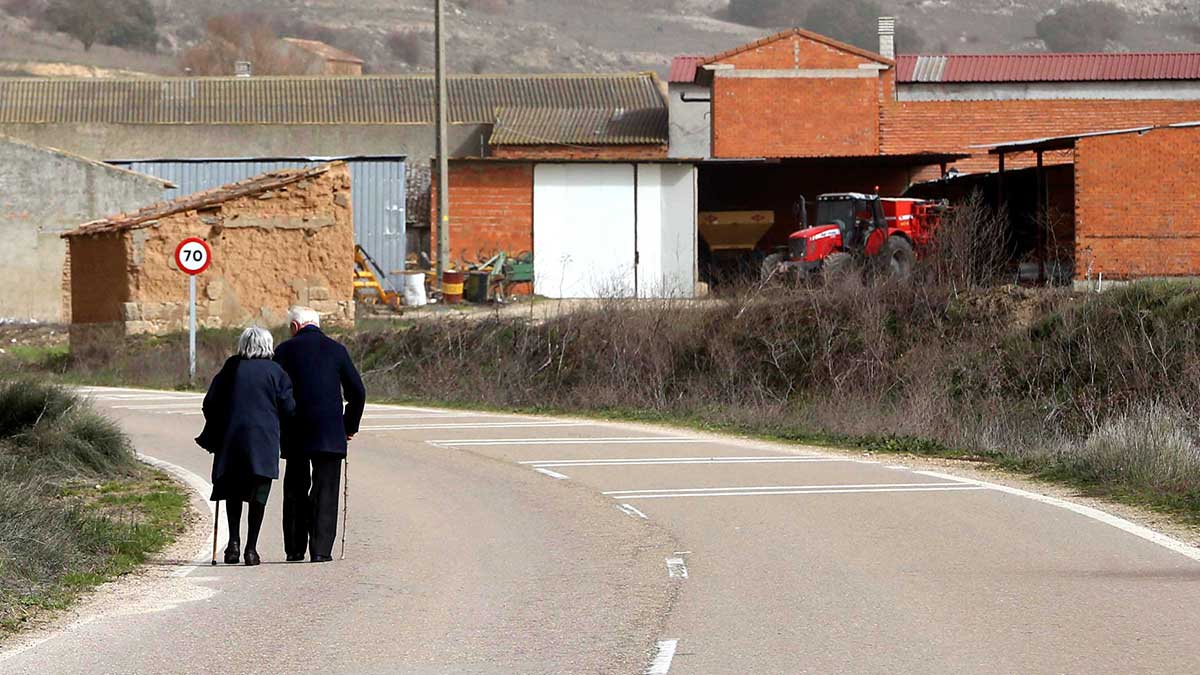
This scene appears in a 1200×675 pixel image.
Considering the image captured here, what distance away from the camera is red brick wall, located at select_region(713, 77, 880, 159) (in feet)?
186

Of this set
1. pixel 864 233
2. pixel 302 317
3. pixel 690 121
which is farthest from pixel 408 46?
pixel 302 317

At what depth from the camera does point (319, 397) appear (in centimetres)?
1238

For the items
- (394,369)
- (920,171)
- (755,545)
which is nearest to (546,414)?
(394,369)

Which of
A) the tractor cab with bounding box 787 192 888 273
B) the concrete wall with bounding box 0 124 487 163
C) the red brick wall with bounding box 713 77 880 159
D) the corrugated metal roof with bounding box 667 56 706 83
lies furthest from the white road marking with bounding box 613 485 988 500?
the concrete wall with bounding box 0 124 487 163

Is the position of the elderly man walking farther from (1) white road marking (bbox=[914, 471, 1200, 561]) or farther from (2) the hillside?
(2) the hillside

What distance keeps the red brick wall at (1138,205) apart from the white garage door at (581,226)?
14177 mm

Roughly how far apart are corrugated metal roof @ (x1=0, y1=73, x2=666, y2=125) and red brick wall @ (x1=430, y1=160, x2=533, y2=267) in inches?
1025

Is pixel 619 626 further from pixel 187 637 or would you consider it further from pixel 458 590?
pixel 187 637

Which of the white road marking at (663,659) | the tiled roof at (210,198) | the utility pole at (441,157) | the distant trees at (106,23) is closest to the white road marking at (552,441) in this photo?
the white road marking at (663,659)

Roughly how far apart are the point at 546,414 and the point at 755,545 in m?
15.0

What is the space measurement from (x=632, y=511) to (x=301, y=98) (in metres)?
65.6

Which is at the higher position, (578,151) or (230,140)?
(230,140)

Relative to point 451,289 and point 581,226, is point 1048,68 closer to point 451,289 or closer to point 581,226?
point 581,226

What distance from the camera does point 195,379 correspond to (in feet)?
107
